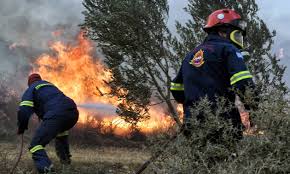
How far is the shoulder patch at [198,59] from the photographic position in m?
3.94

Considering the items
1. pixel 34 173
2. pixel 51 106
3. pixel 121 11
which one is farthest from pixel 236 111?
pixel 121 11

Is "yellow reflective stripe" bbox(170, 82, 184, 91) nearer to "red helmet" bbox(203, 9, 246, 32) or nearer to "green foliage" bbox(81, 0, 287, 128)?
"red helmet" bbox(203, 9, 246, 32)

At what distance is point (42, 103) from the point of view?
593 centimetres

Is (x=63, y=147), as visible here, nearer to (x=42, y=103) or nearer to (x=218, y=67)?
(x=42, y=103)

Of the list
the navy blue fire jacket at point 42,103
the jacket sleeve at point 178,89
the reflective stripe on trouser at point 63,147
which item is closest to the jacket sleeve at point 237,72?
the jacket sleeve at point 178,89

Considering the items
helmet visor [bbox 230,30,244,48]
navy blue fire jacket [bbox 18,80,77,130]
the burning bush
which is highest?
helmet visor [bbox 230,30,244,48]

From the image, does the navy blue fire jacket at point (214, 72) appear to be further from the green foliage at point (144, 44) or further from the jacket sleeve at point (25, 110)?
the green foliage at point (144, 44)

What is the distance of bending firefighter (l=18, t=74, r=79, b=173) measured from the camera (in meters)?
5.54

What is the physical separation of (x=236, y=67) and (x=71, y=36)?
642 inches

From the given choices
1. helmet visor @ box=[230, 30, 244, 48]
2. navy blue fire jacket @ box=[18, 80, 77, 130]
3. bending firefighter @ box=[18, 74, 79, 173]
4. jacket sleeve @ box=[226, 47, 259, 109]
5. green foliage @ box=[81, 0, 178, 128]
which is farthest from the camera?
green foliage @ box=[81, 0, 178, 128]

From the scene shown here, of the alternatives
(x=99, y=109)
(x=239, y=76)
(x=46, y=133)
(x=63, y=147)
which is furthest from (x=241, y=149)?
(x=99, y=109)

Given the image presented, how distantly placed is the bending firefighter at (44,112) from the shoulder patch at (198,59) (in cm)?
229

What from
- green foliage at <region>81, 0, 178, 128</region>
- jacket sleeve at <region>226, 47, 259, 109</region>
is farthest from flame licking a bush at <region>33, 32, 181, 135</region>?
jacket sleeve at <region>226, 47, 259, 109</region>

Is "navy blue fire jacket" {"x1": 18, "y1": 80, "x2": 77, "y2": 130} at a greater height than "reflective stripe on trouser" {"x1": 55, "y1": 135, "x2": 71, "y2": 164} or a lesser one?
greater
